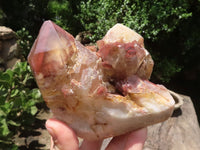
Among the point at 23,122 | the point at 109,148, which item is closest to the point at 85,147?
the point at 109,148

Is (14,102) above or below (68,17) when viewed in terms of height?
below

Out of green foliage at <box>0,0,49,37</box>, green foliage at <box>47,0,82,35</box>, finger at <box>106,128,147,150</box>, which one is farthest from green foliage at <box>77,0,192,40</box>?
green foliage at <box>0,0,49,37</box>

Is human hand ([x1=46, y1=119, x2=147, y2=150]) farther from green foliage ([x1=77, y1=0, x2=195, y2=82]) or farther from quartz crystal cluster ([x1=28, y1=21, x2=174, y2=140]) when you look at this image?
green foliage ([x1=77, y1=0, x2=195, y2=82])

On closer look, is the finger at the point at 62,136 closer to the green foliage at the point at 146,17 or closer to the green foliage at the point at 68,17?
the green foliage at the point at 146,17

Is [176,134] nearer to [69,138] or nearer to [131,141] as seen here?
[131,141]

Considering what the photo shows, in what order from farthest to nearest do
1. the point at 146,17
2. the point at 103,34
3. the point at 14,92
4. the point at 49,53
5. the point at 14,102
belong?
1. the point at 103,34
2. the point at 146,17
3. the point at 14,92
4. the point at 14,102
5. the point at 49,53

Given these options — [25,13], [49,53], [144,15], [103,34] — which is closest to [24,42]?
[25,13]

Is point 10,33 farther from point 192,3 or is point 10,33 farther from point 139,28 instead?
point 192,3
